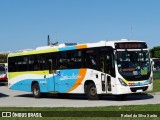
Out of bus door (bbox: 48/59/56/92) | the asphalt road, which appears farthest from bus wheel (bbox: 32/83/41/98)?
the asphalt road

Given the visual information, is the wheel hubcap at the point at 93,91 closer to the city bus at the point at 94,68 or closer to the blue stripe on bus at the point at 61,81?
the city bus at the point at 94,68

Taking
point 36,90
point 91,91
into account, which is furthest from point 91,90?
point 36,90

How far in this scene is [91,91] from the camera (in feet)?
78.0

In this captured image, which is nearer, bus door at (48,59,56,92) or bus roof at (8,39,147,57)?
bus roof at (8,39,147,57)

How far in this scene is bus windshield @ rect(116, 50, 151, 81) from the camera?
22.1m

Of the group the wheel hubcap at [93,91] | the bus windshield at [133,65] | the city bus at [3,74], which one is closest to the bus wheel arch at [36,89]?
the wheel hubcap at [93,91]

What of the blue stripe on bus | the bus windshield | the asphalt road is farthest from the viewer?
the blue stripe on bus

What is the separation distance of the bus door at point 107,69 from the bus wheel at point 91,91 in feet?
2.72

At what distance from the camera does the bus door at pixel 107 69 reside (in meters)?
22.2

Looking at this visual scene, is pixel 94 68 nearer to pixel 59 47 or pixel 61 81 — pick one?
pixel 61 81

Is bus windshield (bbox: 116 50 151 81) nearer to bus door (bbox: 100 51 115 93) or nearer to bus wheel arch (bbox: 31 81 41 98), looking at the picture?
bus door (bbox: 100 51 115 93)

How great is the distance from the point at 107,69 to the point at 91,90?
6.24ft

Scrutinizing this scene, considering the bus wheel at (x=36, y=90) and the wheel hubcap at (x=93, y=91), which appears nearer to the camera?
the wheel hubcap at (x=93, y=91)

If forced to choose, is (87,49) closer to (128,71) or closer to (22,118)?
(128,71)
